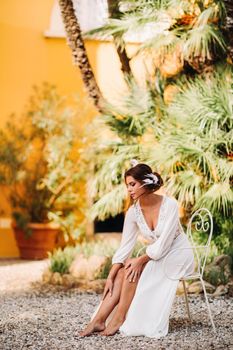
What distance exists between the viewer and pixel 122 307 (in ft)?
16.6

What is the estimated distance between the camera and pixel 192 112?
26.0ft

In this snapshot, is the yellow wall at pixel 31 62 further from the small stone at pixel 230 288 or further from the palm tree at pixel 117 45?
the small stone at pixel 230 288

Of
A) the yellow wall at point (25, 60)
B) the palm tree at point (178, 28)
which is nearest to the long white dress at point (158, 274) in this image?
the palm tree at point (178, 28)

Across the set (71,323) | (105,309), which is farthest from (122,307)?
(71,323)

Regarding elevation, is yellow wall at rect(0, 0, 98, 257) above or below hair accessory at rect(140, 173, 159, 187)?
above

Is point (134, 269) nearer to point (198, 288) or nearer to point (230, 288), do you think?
point (198, 288)

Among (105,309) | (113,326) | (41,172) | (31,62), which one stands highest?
(31,62)

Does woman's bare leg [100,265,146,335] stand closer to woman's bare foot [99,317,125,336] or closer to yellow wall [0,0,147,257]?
woman's bare foot [99,317,125,336]

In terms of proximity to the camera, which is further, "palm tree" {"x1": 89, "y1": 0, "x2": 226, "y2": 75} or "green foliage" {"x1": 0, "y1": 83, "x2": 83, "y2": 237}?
"green foliage" {"x1": 0, "y1": 83, "x2": 83, "y2": 237}

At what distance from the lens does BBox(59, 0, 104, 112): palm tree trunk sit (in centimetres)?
848

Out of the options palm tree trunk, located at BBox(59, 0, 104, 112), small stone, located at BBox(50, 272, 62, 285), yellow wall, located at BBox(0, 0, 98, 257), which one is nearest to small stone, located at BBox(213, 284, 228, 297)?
small stone, located at BBox(50, 272, 62, 285)

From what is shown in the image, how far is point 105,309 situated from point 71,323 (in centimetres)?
62

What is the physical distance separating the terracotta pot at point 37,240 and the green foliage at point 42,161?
153mm

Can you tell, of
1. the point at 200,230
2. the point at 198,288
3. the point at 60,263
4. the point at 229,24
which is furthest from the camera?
the point at 229,24
